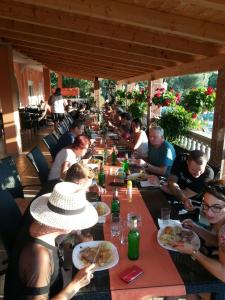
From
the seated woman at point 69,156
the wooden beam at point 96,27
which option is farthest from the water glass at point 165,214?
the wooden beam at point 96,27

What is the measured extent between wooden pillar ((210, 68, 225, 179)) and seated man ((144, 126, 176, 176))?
0.60m

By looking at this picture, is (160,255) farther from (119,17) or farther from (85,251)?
(119,17)

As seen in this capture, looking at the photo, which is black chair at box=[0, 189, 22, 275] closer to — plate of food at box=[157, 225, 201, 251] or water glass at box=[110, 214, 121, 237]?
water glass at box=[110, 214, 121, 237]

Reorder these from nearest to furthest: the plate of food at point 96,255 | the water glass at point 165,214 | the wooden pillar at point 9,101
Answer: the plate of food at point 96,255 → the water glass at point 165,214 → the wooden pillar at point 9,101

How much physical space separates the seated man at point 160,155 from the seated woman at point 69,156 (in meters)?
0.95

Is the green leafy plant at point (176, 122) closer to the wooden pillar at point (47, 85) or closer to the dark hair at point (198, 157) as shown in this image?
the dark hair at point (198, 157)

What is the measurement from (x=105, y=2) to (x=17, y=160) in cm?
436

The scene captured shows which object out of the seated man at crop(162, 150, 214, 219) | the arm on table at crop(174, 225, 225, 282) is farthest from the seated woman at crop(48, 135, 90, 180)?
the arm on table at crop(174, 225, 225, 282)

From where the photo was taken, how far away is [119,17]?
3.04 meters

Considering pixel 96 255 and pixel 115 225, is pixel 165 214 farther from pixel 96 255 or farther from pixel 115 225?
pixel 96 255

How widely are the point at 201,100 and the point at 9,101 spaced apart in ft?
14.8

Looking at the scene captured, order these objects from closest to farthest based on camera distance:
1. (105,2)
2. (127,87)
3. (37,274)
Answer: (37,274), (105,2), (127,87)

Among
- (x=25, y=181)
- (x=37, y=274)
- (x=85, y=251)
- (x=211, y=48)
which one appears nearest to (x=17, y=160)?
(x=25, y=181)

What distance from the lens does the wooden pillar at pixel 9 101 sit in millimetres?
6594
